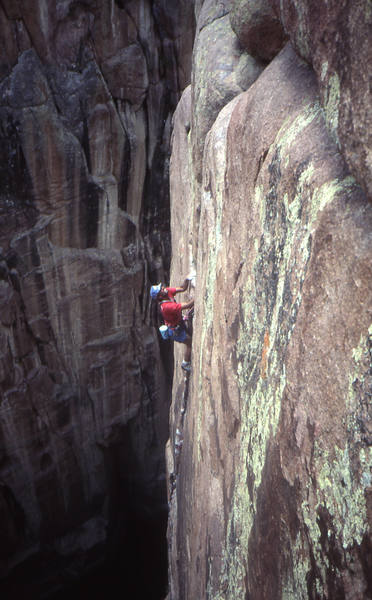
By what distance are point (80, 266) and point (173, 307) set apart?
3.89 meters

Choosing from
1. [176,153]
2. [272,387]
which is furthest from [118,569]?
[272,387]

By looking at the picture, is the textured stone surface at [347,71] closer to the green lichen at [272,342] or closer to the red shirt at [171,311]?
the green lichen at [272,342]

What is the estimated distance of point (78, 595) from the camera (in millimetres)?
9281

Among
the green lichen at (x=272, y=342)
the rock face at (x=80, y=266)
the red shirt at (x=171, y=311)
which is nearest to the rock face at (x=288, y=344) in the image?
the green lichen at (x=272, y=342)

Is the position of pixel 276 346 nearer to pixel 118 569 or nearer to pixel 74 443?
pixel 74 443

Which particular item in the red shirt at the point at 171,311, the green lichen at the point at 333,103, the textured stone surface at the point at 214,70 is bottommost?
the red shirt at the point at 171,311

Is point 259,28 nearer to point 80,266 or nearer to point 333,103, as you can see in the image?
point 333,103

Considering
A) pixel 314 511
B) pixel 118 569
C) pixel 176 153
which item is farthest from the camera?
pixel 118 569

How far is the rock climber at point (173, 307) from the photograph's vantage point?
419 centimetres

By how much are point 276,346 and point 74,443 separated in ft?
26.6

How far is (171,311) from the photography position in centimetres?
419

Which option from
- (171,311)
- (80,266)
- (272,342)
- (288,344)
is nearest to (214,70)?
(171,311)

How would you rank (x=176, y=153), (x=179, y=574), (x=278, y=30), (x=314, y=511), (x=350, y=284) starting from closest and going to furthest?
(x=350, y=284) < (x=314, y=511) < (x=278, y=30) < (x=179, y=574) < (x=176, y=153)

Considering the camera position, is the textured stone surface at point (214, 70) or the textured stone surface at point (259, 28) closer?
the textured stone surface at point (259, 28)
